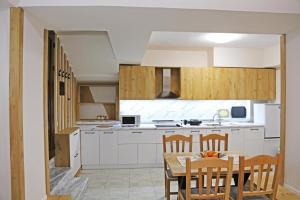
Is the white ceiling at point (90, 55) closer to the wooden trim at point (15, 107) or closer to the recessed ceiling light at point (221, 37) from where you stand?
the recessed ceiling light at point (221, 37)

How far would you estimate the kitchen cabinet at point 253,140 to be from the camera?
5.40 metres

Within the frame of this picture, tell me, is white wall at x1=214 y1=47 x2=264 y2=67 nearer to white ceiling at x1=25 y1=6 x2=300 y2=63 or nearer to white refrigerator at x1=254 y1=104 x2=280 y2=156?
white refrigerator at x1=254 y1=104 x2=280 y2=156

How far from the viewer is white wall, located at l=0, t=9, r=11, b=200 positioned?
210 cm

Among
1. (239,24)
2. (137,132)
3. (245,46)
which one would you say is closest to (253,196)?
(239,24)

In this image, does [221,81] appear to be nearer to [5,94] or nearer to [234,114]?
[234,114]

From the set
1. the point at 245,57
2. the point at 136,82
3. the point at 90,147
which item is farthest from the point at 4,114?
the point at 245,57

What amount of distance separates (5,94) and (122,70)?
3.24 metres

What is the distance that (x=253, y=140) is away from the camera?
542cm

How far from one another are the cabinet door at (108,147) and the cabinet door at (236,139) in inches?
98.0

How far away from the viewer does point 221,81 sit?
18.1ft

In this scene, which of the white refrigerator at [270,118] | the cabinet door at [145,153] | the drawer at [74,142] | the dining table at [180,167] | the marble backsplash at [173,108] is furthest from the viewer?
the marble backsplash at [173,108]

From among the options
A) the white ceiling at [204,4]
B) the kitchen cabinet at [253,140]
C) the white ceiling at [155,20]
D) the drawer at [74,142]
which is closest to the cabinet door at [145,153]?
the drawer at [74,142]

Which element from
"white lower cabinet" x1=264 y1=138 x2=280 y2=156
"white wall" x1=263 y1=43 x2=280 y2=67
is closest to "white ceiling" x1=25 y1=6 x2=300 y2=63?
"white wall" x1=263 y1=43 x2=280 y2=67

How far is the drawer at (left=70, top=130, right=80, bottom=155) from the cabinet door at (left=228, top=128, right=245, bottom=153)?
322cm
